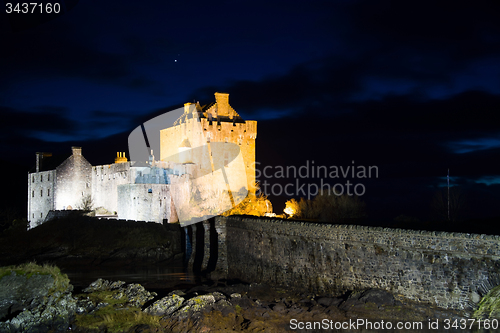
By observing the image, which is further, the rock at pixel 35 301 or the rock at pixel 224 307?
the rock at pixel 224 307

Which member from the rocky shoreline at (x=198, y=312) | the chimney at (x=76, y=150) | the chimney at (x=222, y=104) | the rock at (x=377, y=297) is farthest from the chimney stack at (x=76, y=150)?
the rock at (x=377, y=297)

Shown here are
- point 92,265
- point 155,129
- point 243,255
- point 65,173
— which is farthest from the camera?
point 155,129

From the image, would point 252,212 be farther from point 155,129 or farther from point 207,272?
point 155,129

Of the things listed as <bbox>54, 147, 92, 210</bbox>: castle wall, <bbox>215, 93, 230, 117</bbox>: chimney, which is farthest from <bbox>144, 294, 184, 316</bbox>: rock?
<bbox>215, 93, 230, 117</bbox>: chimney

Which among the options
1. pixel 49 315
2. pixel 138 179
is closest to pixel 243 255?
pixel 49 315

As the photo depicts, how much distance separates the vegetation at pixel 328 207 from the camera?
4344 centimetres

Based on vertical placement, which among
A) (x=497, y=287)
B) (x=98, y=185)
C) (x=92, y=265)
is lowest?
(x=92, y=265)

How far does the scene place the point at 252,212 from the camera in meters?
39.4

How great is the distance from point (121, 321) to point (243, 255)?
980 cm

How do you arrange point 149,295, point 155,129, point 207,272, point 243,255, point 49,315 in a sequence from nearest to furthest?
point 49,315 → point 149,295 → point 243,255 → point 207,272 → point 155,129

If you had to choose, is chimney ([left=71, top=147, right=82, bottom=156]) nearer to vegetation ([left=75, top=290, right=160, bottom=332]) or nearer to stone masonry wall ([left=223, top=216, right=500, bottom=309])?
stone masonry wall ([left=223, top=216, right=500, bottom=309])

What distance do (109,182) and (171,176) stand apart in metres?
7.67

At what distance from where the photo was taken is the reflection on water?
26.6m

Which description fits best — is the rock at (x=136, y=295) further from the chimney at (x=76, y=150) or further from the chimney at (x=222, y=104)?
the chimney at (x=222, y=104)
